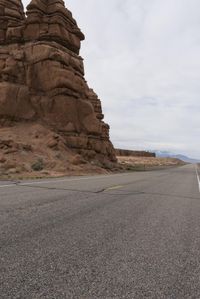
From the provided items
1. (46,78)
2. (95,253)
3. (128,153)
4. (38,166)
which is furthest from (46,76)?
(128,153)

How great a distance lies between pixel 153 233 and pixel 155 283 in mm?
2703

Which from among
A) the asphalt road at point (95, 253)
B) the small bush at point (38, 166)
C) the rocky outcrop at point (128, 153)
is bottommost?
the asphalt road at point (95, 253)

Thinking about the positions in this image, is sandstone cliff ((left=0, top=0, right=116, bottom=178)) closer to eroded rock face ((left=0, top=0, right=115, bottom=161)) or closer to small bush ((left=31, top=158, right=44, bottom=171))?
eroded rock face ((left=0, top=0, right=115, bottom=161))

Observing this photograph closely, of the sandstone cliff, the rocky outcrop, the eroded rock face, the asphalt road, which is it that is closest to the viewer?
the asphalt road

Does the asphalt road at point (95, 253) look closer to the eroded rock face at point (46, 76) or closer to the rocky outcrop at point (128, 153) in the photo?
the eroded rock face at point (46, 76)

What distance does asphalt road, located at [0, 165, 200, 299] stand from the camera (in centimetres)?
333

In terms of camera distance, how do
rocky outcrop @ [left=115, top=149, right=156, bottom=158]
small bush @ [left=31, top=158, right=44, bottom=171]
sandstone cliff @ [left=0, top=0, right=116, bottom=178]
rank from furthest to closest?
rocky outcrop @ [left=115, top=149, right=156, bottom=158], sandstone cliff @ [left=0, top=0, right=116, bottom=178], small bush @ [left=31, top=158, right=44, bottom=171]

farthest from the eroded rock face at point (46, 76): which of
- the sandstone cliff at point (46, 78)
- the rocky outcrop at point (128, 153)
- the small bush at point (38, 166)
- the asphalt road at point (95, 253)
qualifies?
the rocky outcrop at point (128, 153)

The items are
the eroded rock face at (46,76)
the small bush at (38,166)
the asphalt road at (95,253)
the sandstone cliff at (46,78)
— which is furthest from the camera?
the eroded rock face at (46,76)

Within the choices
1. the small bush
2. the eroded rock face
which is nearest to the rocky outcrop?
the eroded rock face

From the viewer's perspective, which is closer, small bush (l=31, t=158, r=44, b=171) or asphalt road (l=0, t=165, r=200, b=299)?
asphalt road (l=0, t=165, r=200, b=299)

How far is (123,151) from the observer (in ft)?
543

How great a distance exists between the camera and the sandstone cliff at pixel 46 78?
113 ft

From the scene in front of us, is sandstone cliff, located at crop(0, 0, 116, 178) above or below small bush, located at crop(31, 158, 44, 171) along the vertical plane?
above
